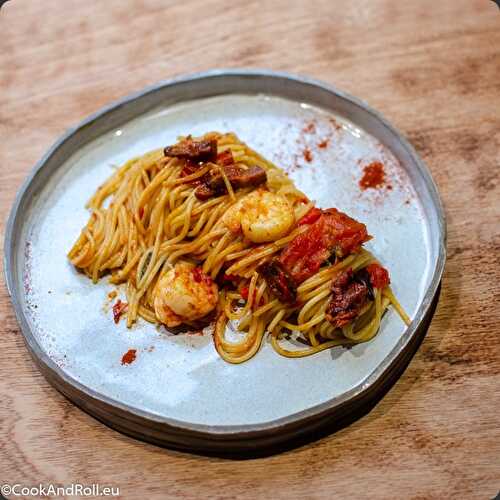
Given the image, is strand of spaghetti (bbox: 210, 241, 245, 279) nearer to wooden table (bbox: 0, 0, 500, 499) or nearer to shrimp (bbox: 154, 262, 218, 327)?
shrimp (bbox: 154, 262, 218, 327)

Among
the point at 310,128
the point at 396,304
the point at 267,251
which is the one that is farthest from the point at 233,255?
the point at 310,128

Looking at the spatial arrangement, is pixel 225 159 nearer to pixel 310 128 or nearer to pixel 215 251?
pixel 215 251

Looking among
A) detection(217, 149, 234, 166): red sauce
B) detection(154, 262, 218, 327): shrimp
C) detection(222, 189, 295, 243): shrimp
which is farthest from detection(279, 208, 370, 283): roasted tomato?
detection(217, 149, 234, 166): red sauce

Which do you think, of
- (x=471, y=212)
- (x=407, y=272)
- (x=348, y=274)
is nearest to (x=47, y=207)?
(x=348, y=274)

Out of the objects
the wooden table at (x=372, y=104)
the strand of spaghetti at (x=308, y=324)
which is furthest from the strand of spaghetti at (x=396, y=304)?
the strand of spaghetti at (x=308, y=324)

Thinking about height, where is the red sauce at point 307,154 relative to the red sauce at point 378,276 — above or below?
above

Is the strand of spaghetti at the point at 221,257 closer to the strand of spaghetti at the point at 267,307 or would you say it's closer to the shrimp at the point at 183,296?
the shrimp at the point at 183,296
